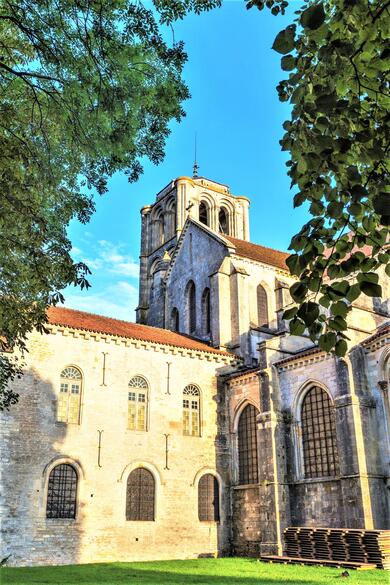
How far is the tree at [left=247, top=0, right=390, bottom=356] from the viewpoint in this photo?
12.9 feet

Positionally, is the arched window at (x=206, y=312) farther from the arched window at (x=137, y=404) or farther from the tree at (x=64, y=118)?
the tree at (x=64, y=118)

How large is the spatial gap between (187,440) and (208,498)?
3.07 m

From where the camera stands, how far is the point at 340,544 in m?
20.0

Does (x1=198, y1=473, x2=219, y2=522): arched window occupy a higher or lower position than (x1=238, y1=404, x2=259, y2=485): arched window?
lower

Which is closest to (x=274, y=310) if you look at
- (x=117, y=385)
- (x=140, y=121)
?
(x=117, y=385)

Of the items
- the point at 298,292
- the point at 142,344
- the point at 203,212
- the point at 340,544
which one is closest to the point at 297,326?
the point at 298,292

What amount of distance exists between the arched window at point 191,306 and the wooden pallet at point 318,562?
646 inches

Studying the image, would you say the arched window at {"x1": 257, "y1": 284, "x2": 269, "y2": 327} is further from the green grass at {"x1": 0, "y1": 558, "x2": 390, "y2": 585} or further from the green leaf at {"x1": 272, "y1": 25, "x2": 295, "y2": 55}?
the green leaf at {"x1": 272, "y1": 25, "x2": 295, "y2": 55}

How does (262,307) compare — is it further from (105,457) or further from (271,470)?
(105,457)

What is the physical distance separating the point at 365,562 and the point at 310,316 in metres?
18.3

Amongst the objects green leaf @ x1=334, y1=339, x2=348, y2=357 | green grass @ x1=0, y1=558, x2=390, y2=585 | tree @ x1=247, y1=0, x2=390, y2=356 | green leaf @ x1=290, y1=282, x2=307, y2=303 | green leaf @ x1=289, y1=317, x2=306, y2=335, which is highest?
tree @ x1=247, y1=0, x2=390, y2=356

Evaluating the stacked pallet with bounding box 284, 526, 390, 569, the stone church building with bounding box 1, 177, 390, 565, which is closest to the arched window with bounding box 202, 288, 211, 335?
the stone church building with bounding box 1, 177, 390, 565

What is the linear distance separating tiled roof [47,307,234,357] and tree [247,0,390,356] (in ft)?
74.2

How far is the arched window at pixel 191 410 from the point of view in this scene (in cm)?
2869
